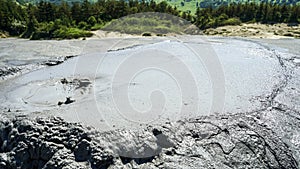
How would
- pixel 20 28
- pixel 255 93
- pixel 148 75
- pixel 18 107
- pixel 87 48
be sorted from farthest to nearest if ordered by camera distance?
pixel 20 28
pixel 87 48
pixel 148 75
pixel 255 93
pixel 18 107

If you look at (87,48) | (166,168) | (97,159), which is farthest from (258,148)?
(87,48)

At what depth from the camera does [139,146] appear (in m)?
6.30

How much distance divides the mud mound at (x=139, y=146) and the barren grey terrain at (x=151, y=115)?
2 cm

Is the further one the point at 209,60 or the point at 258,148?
the point at 209,60

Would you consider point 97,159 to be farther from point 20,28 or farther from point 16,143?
point 20,28

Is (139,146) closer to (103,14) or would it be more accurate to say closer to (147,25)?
(147,25)

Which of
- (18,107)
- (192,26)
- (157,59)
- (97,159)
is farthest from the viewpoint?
(192,26)

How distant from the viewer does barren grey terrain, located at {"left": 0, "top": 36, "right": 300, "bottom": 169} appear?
243 inches

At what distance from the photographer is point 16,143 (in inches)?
251

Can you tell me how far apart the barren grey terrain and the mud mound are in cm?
2

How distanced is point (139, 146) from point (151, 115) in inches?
56.2

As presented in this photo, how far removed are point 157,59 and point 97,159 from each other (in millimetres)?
8167

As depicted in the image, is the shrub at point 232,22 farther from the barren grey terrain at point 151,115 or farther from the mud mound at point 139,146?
the mud mound at point 139,146

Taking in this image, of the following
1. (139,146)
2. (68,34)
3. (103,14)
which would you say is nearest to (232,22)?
(103,14)
